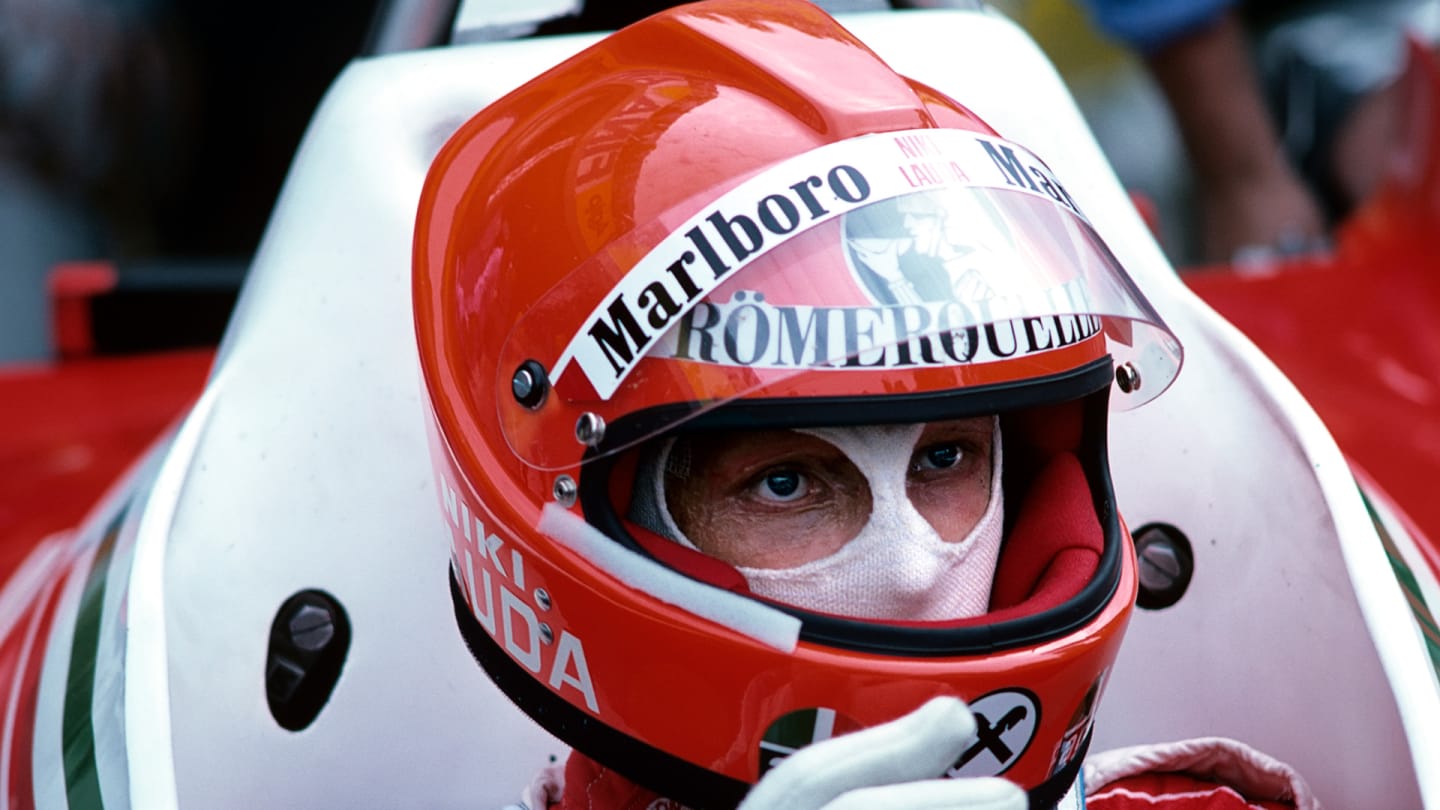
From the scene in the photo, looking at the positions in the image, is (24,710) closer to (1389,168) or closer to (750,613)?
(750,613)

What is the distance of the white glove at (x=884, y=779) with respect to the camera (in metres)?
0.75

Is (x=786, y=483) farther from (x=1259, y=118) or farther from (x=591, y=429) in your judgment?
(x=1259, y=118)

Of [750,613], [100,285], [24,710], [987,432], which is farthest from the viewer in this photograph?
[100,285]

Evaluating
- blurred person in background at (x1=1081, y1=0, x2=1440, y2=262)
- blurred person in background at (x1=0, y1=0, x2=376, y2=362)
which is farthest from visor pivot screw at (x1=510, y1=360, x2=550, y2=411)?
blurred person in background at (x1=0, y1=0, x2=376, y2=362)

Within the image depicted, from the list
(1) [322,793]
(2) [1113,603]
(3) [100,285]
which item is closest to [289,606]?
(1) [322,793]

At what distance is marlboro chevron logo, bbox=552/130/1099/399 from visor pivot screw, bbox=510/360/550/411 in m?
0.01

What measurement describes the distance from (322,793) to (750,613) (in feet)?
1.88

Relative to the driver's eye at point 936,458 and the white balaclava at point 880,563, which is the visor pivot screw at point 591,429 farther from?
the driver's eye at point 936,458

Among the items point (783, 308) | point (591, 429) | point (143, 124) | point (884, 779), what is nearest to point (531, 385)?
point (591, 429)

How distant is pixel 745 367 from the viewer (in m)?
0.82

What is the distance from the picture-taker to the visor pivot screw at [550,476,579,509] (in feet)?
2.88

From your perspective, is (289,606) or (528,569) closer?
(528,569)

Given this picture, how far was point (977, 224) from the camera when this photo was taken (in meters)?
0.87

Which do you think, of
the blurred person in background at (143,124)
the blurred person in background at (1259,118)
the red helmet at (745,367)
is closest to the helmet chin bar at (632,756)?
the red helmet at (745,367)
